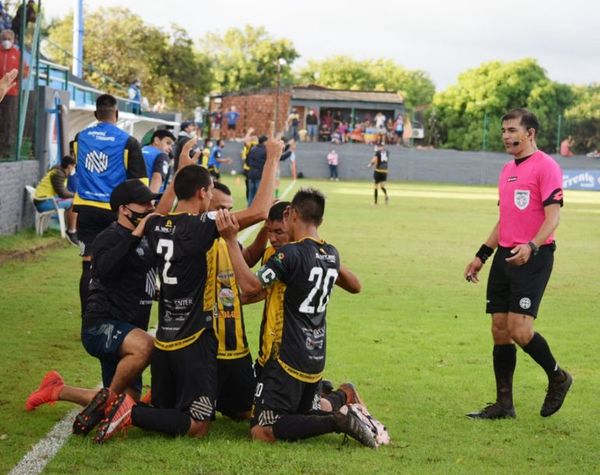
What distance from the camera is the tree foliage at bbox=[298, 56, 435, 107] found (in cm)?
12988

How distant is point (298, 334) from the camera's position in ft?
22.2

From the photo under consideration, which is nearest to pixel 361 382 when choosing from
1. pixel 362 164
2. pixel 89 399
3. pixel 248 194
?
pixel 89 399

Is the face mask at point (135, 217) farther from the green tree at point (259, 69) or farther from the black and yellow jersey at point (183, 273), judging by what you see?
the green tree at point (259, 69)

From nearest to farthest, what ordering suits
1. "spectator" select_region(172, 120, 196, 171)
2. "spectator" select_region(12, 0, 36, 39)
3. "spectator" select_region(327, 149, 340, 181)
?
1. "spectator" select_region(172, 120, 196, 171)
2. "spectator" select_region(12, 0, 36, 39)
3. "spectator" select_region(327, 149, 340, 181)

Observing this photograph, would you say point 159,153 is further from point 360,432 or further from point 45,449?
point 360,432

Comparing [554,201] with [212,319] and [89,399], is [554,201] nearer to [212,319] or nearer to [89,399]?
[212,319]

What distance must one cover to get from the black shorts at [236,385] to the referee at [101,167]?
364 cm

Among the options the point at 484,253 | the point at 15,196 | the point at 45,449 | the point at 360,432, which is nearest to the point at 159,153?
the point at 15,196

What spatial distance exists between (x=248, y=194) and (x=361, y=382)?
21.3 metres

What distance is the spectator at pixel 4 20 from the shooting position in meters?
19.7

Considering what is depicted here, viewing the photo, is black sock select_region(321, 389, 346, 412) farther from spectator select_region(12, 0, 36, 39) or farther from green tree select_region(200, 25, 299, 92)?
green tree select_region(200, 25, 299, 92)

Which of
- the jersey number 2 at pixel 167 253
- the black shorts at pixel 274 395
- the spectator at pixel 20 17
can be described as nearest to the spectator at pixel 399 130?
the spectator at pixel 20 17

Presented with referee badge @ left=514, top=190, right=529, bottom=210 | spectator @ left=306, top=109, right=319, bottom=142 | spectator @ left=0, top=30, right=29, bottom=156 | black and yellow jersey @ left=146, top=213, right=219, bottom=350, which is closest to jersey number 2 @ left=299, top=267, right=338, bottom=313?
black and yellow jersey @ left=146, top=213, right=219, bottom=350

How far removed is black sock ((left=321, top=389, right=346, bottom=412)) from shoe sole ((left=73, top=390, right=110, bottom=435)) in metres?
1.41
